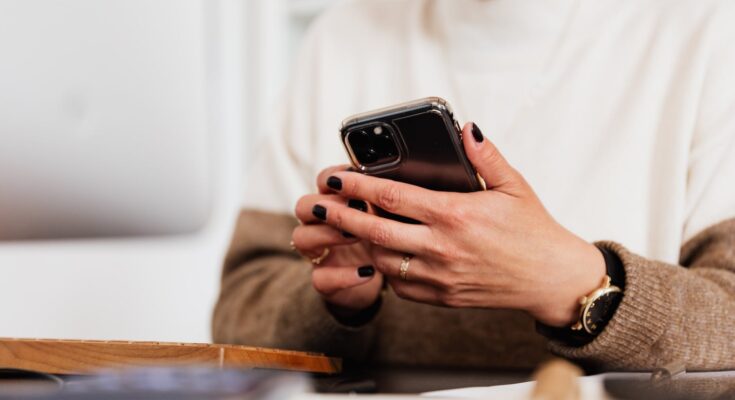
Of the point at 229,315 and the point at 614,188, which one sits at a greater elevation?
the point at 614,188

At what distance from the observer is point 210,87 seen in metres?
1.58

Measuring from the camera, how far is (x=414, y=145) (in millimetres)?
531

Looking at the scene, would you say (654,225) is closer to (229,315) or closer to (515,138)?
(515,138)

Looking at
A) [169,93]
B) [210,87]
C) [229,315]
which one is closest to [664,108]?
[229,315]

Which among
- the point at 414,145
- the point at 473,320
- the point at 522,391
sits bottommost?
the point at 473,320

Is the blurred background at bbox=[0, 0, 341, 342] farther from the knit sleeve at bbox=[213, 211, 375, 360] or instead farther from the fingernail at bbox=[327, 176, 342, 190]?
the fingernail at bbox=[327, 176, 342, 190]

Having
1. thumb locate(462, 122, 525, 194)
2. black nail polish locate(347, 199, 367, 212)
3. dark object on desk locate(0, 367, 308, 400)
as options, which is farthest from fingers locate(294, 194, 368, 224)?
dark object on desk locate(0, 367, 308, 400)

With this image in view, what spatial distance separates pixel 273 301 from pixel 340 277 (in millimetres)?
201

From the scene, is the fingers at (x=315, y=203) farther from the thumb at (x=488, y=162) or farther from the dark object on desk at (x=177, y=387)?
the dark object on desk at (x=177, y=387)

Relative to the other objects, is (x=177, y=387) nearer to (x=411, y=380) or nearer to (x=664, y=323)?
(x=411, y=380)

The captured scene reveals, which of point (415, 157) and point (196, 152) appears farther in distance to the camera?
point (196, 152)

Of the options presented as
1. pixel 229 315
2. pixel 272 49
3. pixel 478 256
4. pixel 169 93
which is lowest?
pixel 229 315

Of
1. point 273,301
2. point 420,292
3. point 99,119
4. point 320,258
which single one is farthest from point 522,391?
point 99,119

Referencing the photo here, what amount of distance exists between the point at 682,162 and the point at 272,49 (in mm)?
1172
